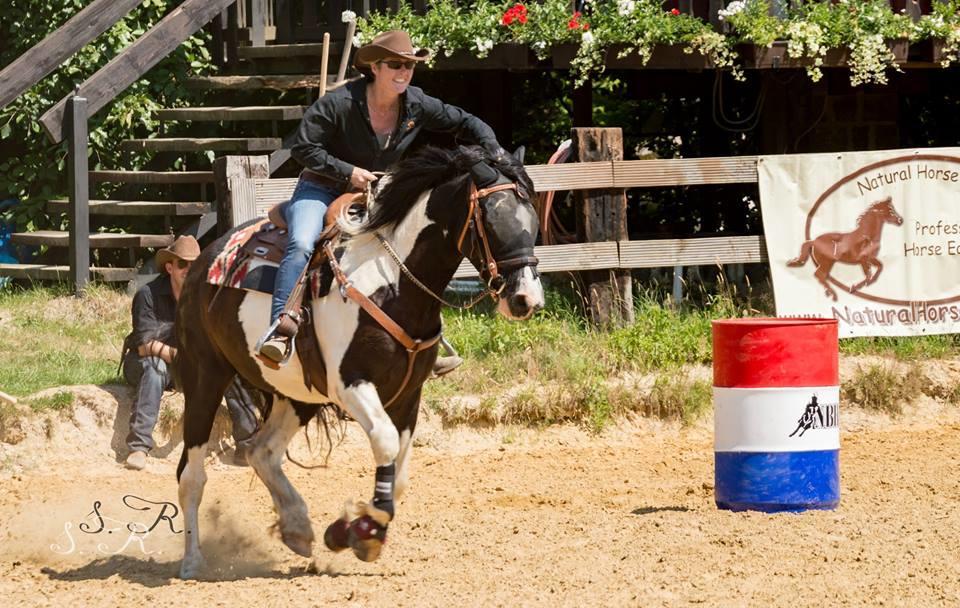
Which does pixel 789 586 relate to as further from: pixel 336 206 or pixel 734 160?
pixel 734 160

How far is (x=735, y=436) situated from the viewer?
7.84 metres

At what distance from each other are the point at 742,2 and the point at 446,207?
6503 millimetres

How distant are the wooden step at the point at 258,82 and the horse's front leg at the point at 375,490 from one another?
6445mm

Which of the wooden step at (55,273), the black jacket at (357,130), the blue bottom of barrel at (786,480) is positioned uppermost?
the black jacket at (357,130)

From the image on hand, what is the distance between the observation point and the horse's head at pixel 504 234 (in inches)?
252

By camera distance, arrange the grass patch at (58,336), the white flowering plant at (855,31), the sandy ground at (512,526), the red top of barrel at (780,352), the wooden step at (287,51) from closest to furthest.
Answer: the sandy ground at (512,526) → the red top of barrel at (780,352) → the grass patch at (58,336) → the white flowering plant at (855,31) → the wooden step at (287,51)

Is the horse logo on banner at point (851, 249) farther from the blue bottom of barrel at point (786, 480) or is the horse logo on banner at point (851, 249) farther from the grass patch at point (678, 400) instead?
the blue bottom of barrel at point (786, 480)

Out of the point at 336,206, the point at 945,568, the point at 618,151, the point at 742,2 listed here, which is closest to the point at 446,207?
the point at 336,206

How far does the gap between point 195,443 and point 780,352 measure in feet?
10.1

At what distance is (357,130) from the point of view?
292 inches

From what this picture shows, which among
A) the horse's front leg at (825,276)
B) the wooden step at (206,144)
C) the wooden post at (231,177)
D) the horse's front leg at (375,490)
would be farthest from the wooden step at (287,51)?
the horse's front leg at (375,490)

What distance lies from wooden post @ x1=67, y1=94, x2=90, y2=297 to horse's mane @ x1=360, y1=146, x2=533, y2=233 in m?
6.00

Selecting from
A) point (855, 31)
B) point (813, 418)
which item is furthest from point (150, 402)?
point (855, 31)

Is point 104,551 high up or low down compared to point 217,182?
down
